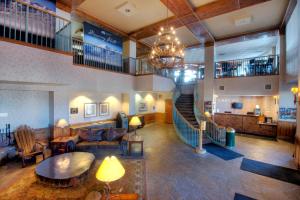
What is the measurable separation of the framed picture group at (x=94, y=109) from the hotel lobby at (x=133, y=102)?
0.22 feet

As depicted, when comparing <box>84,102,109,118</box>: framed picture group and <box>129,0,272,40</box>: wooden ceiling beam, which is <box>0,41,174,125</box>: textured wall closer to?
<box>84,102,109,118</box>: framed picture group

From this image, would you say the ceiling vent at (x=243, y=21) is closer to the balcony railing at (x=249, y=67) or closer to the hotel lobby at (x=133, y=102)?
the hotel lobby at (x=133, y=102)

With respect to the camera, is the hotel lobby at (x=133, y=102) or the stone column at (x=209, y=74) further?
the stone column at (x=209, y=74)

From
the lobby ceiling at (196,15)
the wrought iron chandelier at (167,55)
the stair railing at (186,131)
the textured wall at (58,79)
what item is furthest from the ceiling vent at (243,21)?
the stair railing at (186,131)

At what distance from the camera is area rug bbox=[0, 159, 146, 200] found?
3229 mm

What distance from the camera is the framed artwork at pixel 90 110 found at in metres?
7.52

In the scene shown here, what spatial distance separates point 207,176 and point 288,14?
7300 mm

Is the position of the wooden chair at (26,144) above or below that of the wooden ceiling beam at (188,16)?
below

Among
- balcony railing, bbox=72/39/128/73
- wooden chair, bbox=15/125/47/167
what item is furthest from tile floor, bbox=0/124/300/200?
balcony railing, bbox=72/39/128/73

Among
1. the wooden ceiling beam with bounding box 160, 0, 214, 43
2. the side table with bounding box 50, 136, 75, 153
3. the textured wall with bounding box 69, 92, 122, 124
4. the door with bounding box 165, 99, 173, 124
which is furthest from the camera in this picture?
the door with bounding box 165, 99, 173, 124

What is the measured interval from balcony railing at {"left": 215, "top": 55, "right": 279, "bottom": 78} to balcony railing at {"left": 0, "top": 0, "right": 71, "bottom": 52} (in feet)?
28.1

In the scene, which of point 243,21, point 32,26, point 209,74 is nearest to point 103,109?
point 32,26

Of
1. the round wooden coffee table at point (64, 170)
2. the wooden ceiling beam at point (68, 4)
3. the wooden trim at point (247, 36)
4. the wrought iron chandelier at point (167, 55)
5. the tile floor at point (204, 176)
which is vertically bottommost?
the tile floor at point (204, 176)

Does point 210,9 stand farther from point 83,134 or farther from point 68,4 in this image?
point 83,134
